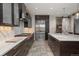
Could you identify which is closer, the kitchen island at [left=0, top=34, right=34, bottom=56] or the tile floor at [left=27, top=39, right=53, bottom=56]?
the kitchen island at [left=0, top=34, right=34, bottom=56]

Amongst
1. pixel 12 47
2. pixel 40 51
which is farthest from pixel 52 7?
pixel 12 47

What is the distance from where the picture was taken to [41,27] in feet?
34.1

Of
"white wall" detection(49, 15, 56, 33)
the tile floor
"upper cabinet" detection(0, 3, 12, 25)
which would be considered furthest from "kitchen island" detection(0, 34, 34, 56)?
"white wall" detection(49, 15, 56, 33)

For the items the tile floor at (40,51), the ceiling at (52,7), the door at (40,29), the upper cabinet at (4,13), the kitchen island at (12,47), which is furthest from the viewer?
the door at (40,29)

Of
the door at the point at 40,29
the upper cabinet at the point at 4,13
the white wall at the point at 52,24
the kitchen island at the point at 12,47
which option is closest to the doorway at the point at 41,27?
the door at the point at 40,29

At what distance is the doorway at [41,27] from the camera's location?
10.2m

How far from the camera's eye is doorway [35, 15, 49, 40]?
1021cm

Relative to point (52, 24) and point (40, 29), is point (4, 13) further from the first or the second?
point (52, 24)

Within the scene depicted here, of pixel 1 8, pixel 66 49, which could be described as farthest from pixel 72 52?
pixel 1 8

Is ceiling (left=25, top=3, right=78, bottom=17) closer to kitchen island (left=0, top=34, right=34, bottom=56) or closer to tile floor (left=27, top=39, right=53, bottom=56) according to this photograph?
tile floor (left=27, top=39, right=53, bottom=56)

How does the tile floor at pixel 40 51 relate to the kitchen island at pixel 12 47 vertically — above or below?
below

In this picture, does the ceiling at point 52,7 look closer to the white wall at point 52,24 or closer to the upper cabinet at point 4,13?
the white wall at point 52,24

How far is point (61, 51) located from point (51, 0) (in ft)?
8.05

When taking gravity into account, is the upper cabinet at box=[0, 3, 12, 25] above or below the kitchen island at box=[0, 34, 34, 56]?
above
